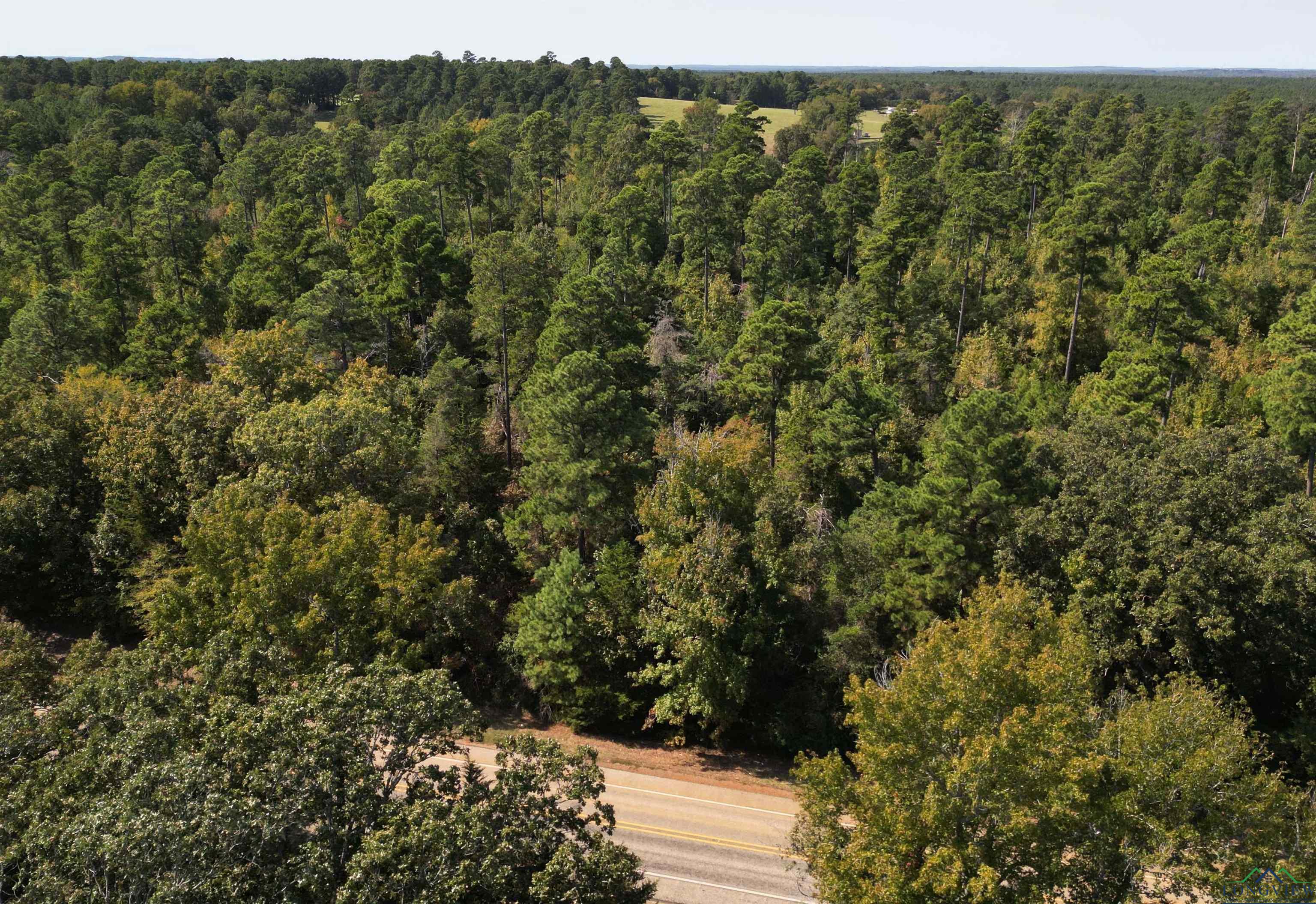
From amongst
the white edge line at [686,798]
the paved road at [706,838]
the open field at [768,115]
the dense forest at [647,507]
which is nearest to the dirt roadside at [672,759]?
the paved road at [706,838]

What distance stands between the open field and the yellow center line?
9355 centimetres

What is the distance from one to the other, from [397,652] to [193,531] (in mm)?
8215

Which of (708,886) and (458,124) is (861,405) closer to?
(708,886)

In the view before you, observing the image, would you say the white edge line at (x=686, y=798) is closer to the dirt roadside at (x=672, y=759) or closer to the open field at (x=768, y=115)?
the dirt roadside at (x=672, y=759)

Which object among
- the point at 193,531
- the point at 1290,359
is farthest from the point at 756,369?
the point at 1290,359

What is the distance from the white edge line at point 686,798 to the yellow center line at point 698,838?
80.9 inches

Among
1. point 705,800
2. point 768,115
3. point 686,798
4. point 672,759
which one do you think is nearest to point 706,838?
point 705,800

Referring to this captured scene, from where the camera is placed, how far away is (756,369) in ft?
131

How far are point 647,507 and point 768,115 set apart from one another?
121 metres

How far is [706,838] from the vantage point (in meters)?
27.7

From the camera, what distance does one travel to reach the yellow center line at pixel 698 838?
89.2 feet

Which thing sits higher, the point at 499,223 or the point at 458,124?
the point at 458,124

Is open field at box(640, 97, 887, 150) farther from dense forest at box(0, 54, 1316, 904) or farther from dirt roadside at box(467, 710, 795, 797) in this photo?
dirt roadside at box(467, 710, 795, 797)

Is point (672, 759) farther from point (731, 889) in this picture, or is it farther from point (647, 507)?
point (647, 507)
